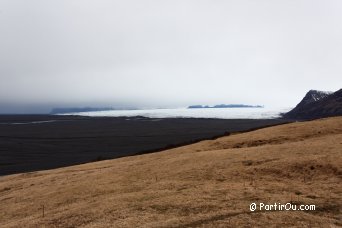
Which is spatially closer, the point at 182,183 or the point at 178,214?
the point at 178,214

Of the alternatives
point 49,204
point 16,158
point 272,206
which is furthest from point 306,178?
point 16,158

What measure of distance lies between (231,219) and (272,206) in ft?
9.30

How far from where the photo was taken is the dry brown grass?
16.8 meters

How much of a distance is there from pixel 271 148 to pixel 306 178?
32.9ft

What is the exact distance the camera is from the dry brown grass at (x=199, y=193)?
1681 centimetres

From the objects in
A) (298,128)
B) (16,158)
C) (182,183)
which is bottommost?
(16,158)

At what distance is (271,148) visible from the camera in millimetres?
32719

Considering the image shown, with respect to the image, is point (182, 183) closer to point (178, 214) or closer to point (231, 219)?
point (178, 214)

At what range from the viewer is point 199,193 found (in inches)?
848

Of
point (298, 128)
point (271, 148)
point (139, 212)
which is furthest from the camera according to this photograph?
point (298, 128)

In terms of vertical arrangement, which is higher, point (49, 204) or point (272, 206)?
point (272, 206)

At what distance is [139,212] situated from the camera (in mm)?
19125

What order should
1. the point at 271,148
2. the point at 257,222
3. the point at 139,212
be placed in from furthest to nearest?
the point at 271,148
the point at 139,212
the point at 257,222

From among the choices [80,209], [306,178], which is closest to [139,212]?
[80,209]
